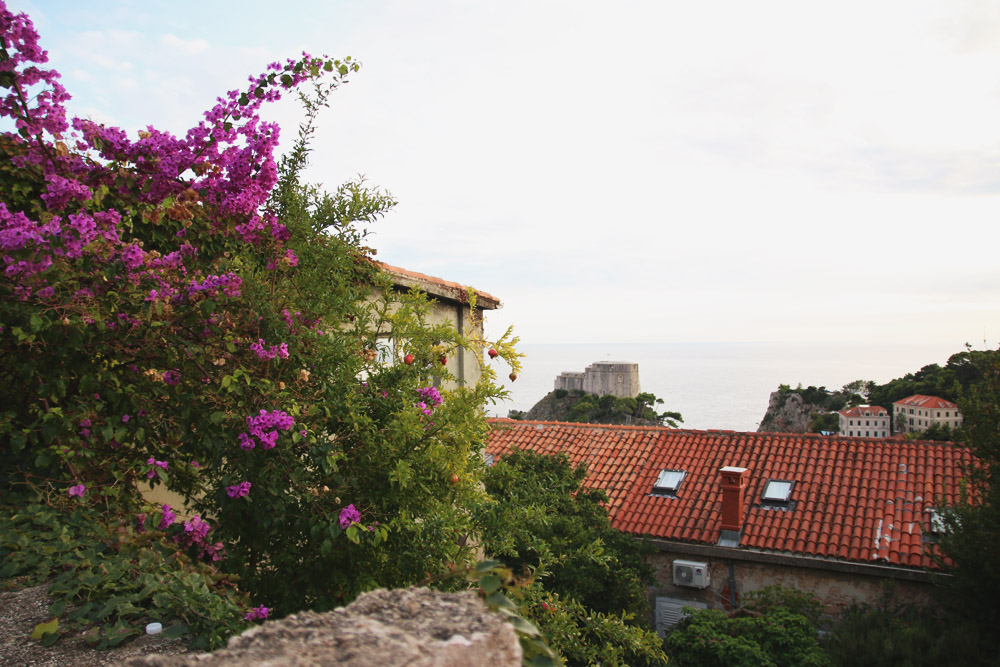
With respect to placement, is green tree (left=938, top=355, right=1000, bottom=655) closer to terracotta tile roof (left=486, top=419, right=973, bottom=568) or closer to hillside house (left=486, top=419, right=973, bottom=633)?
hillside house (left=486, top=419, right=973, bottom=633)

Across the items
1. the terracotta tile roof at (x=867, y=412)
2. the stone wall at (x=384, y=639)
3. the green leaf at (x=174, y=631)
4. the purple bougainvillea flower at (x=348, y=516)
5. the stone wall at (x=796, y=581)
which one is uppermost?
the stone wall at (x=384, y=639)

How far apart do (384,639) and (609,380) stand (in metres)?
56.8

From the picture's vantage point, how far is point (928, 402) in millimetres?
26891

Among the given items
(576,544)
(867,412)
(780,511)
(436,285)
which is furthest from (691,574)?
(867,412)

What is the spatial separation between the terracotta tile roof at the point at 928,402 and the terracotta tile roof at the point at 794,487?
1385 cm

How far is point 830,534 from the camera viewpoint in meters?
12.4

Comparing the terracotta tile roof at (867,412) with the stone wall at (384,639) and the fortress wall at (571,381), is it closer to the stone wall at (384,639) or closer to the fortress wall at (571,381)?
the fortress wall at (571,381)

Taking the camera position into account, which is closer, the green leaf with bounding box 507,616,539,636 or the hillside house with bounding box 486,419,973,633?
the green leaf with bounding box 507,616,539,636

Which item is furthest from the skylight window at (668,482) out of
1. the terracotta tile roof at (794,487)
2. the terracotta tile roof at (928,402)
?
the terracotta tile roof at (928,402)

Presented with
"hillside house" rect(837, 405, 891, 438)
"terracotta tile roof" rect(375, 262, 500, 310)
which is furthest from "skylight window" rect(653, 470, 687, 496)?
"hillside house" rect(837, 405, 891, 438)

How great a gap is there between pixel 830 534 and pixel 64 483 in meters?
12.9

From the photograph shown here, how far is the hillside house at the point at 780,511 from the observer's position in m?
11.9

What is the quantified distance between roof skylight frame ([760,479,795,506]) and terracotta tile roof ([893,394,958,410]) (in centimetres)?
1561

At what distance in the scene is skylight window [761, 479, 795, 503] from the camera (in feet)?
44.6
